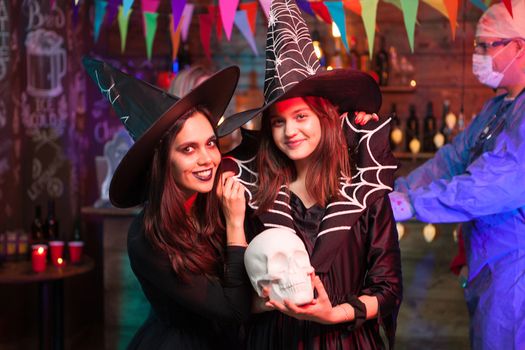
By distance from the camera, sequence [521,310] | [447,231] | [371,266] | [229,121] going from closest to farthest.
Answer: [371,266] < [229,121] < [521,310] < [447,231]

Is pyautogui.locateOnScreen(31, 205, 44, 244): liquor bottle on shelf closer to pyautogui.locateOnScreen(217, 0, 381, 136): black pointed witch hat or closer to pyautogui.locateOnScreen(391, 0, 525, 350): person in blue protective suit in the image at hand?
pyautogui.locateOnScreen(391, 0, 525, 350): person in blue protective suit

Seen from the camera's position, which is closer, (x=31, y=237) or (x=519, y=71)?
(x=519, y=71)

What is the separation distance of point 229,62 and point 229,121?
3.41m

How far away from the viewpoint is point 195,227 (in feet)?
6.80

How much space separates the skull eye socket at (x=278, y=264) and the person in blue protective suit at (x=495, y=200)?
105 cm

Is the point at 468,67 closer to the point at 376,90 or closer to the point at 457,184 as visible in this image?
the point at 457,184

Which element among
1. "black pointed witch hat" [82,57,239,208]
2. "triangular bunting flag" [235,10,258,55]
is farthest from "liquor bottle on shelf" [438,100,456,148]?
"black pointed witch hat" [82,57,239,208]

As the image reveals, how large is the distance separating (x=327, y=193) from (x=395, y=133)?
112 inches

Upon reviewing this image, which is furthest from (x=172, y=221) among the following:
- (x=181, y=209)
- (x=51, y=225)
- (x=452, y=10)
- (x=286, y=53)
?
(x=51, y=225)

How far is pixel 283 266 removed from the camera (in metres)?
1.74

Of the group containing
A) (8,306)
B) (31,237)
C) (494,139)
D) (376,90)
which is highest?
(376,90)

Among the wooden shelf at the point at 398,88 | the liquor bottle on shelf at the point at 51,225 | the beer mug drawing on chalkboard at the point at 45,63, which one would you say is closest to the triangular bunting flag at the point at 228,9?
the liquor bottle on shelf at the point at 51,225

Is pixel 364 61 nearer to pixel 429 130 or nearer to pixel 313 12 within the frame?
pixel 429 130

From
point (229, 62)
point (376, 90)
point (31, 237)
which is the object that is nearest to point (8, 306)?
point (31, 237)
